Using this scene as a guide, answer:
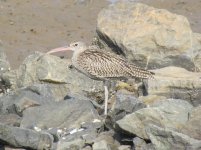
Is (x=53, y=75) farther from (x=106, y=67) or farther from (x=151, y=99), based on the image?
(x=151, y=99)

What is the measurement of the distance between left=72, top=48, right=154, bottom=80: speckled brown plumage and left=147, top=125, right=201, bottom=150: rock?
2387 millimetres

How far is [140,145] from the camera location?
34.4 feet

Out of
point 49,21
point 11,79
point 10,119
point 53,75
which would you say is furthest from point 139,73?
point 49,21

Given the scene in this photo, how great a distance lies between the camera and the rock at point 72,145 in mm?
10861

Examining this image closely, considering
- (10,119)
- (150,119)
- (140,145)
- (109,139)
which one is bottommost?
(10,119)

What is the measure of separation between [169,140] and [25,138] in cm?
215

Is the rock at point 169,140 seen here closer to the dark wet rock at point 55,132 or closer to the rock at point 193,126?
the rock at point 193,126

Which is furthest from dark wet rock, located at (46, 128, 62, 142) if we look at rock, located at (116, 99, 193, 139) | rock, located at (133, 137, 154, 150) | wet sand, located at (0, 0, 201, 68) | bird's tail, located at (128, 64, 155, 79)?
wet sand, located at (0, 0, 201, 68)

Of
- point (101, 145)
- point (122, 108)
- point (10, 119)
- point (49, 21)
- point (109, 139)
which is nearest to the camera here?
point (101, 145)

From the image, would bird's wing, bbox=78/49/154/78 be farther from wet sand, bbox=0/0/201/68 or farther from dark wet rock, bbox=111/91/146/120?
wet sand, bbox=0/0/201/68

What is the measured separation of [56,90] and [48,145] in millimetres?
2638

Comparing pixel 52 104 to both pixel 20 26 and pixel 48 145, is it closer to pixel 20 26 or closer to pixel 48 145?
pixel 48 145

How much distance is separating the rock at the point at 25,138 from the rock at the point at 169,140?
157 centimetres

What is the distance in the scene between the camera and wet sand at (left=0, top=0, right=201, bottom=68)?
64.8 feet
